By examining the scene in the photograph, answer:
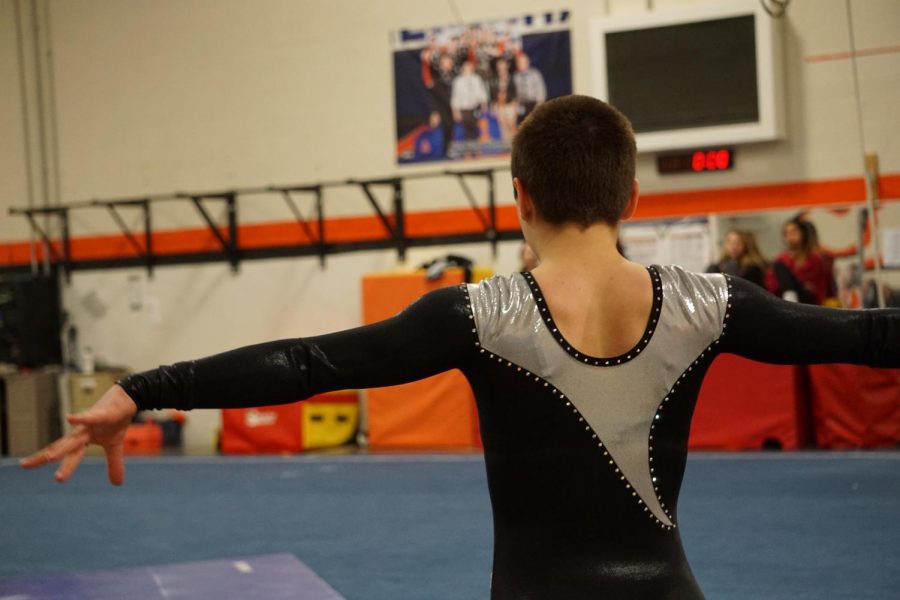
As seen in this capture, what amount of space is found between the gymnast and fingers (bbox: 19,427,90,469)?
0.10 meters

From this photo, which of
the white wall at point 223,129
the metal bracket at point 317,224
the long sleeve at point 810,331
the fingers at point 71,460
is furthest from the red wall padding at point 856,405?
the fingers at point 71,460

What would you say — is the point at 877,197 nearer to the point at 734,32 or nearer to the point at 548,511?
the point at 734,32

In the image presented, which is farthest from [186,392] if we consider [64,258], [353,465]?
[64,258]

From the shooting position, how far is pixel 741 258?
9.59 metres

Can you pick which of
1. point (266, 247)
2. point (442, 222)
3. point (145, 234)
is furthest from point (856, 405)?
point (145, 234)

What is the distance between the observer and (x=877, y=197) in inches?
395

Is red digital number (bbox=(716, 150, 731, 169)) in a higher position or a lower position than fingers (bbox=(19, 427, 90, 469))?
higher

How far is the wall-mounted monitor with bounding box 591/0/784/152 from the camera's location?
→ 9945mm

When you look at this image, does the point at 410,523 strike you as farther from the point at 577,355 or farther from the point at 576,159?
the point at 576,159

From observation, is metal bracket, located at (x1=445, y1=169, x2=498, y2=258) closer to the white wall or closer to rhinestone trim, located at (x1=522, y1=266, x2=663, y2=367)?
the white wall

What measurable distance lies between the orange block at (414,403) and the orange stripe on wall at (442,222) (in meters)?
1.00

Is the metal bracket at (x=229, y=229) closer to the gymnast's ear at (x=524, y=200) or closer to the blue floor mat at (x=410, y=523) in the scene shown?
the blue floor mat at (x=410, y=523)

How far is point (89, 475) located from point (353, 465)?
7.37 ft

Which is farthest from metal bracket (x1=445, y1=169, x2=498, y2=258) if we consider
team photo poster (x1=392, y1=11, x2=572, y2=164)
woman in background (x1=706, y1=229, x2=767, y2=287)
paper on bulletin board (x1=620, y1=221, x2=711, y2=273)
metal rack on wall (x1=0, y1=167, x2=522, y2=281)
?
woman in background (x1=706, y1=229, x2=767, y2=287)
